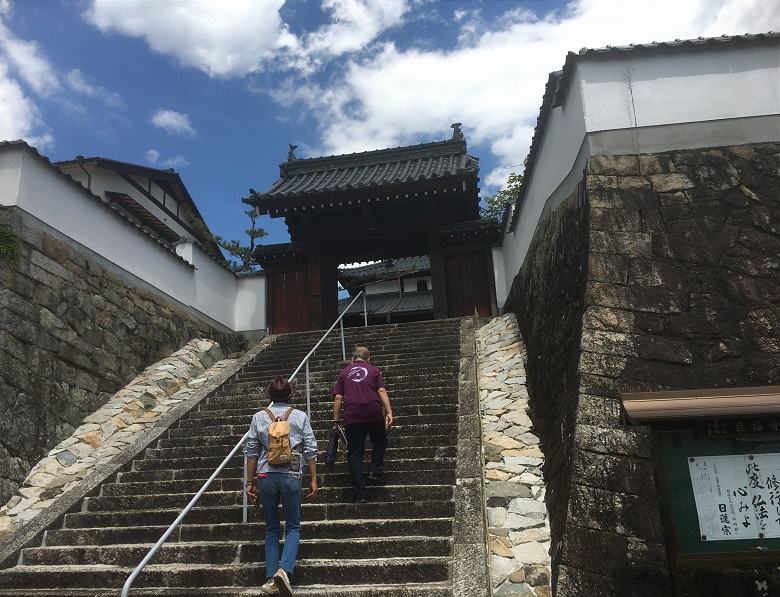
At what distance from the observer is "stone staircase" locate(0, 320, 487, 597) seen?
13.1 ft

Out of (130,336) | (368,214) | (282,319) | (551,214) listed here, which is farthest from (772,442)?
(282,319)

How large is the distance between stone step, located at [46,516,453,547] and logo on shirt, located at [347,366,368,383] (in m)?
1.11

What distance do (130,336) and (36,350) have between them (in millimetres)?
2042

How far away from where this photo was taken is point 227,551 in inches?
172

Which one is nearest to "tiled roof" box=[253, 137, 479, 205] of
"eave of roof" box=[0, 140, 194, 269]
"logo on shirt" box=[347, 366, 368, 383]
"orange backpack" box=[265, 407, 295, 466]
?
"eave of roof" box=[0, 140, 194, 269]

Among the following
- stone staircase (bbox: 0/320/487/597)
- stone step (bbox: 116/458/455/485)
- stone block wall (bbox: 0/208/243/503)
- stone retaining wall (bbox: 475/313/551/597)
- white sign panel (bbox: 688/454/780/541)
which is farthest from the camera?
stone block wall (bbox: 0/208/243/503)

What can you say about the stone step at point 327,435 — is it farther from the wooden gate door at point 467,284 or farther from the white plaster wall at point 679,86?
the wooden gate door at point 467,284

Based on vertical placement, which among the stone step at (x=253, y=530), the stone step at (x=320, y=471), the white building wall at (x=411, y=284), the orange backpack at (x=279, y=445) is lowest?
the stone step at (x=253, y=530)

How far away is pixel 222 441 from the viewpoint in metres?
6.43

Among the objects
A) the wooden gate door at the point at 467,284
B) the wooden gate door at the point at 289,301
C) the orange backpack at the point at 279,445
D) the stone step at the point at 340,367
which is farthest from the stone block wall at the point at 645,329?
the wooden gate door at the point at 289,301

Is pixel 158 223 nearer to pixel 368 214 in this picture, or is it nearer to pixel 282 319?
pixel 282 319

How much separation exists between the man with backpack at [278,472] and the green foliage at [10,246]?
4.43 meters

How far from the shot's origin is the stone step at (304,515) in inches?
182

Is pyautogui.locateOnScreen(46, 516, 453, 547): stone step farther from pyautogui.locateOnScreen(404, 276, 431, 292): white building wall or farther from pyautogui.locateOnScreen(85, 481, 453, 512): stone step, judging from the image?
pyautogui.locateOnScreen(404, 276, 431, 292): white building wall
